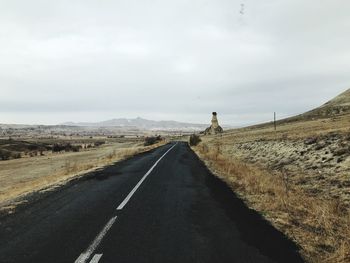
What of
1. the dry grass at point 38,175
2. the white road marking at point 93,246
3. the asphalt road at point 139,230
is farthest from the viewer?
the dry grass at point 38,175

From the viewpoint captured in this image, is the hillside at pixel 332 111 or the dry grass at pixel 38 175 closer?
the dry grass at pixel 38 175

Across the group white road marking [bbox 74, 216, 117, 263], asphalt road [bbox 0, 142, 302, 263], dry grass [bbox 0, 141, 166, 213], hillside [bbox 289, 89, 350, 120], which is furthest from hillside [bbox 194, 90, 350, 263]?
hillside [bbox 289, 89, 350, 120]

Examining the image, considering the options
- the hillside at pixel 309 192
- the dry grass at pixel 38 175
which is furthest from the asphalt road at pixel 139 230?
the dry grass at pixel 38 175

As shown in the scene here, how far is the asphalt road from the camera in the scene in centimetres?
645

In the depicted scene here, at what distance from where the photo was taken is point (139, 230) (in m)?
8.16

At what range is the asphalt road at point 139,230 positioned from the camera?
6.45 metres

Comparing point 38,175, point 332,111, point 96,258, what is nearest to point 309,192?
point 96,258

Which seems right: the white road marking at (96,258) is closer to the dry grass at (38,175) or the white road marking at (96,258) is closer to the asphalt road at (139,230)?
the asphalt road at (139,230)

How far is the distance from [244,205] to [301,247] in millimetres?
4185

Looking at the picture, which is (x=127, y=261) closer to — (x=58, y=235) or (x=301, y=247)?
(x=58, y=235)

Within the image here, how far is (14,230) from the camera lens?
822cm

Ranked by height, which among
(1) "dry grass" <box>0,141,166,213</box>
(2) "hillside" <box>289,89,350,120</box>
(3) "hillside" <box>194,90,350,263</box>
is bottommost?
(1) "dry grass" <box>0,141,166,213</box>

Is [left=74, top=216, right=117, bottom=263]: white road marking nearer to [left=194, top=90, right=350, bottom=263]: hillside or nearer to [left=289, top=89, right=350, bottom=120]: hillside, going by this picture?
[left=194, top=90, right=350, bottom=263]: hillside

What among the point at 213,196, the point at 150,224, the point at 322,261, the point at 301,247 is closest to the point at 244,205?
the point at 213,196
